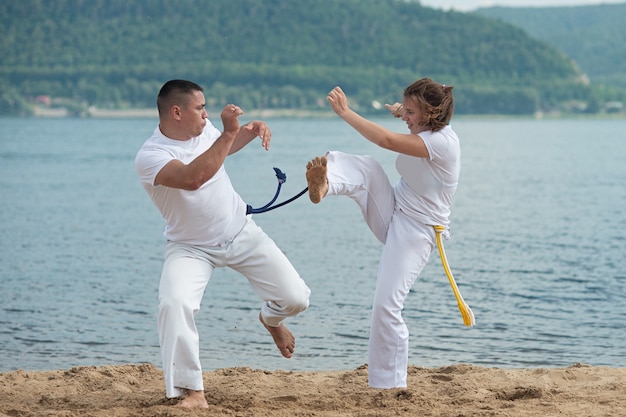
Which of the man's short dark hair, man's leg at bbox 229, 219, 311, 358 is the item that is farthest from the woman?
the man's short dark hair

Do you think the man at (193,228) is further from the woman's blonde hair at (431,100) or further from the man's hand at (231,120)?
the woman's blonde hair at (431,100)

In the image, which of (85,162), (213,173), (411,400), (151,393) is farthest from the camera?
(85,162)

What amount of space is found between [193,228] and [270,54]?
137 metres

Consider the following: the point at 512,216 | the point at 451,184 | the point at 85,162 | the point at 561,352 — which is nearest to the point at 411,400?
the point at 451,184

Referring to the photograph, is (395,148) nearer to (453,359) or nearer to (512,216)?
(453,359)

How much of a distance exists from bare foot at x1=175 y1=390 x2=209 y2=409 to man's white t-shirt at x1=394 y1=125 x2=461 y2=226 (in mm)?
1860

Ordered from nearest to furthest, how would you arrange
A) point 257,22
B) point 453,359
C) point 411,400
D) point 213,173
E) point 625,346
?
point 213,173
point 411,400
point 453,359
point 625,346
point 257,22

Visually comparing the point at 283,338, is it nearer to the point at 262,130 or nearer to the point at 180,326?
the point at 180,326

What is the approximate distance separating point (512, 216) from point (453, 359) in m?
18.2

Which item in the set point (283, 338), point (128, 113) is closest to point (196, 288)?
point (283, 338)

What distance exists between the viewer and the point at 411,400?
6953 millimetres

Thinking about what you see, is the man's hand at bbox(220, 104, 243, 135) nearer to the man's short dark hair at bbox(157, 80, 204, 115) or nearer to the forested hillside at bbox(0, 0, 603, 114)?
the man's short dark hair at bbox(157, 80, 204, 115)

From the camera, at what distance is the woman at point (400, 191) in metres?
6.82

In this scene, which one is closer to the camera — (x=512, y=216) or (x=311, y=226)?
(x=311, y=226)
